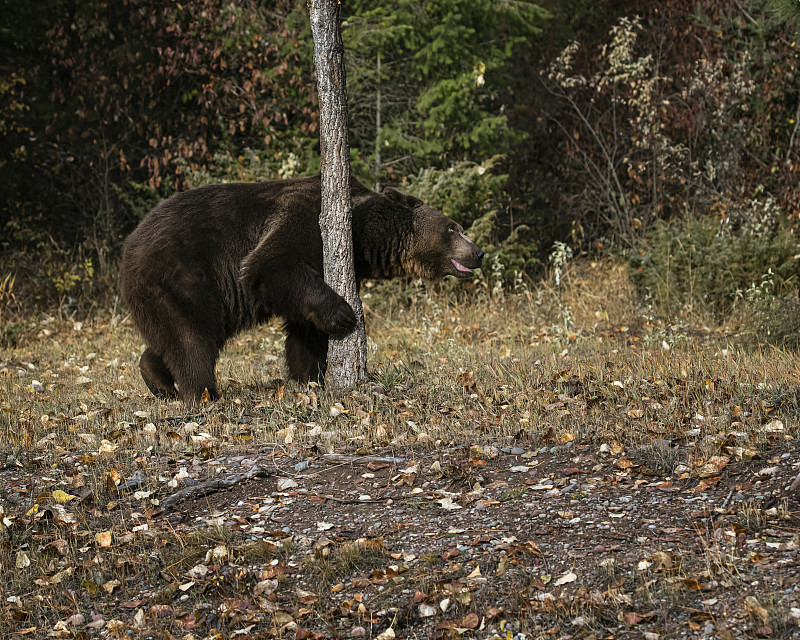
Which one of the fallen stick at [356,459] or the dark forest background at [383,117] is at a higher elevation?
the dark forest background at [383,117]

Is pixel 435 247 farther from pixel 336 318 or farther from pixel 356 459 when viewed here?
pixel 356 459

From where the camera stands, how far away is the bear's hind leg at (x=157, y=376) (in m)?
7.88

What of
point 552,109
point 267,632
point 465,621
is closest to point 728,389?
point 465,621

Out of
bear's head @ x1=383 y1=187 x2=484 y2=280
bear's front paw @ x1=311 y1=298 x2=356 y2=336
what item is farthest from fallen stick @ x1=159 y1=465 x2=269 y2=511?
bear's head @ x1=383 y1=187 x2=484 y2=280

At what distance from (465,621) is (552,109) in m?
13.6

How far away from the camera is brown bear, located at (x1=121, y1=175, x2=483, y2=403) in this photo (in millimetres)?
7254

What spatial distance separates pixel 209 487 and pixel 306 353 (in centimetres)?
269

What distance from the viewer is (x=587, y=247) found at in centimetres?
1569

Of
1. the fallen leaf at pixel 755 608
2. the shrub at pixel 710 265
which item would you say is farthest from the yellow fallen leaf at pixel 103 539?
the shrub at pixel 710 265

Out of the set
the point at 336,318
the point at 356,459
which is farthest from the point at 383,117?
the point at 356,459

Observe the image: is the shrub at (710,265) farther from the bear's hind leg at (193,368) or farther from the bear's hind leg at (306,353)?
the bear's hind leg at (193,368)

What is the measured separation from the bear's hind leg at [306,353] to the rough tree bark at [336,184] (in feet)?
1.48

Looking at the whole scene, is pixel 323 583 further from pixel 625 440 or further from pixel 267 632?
pixel 625 440

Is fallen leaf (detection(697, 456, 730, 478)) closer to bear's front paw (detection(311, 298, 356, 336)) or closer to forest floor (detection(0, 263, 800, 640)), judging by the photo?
forest floor (detection(0, 263, 800, 640))
